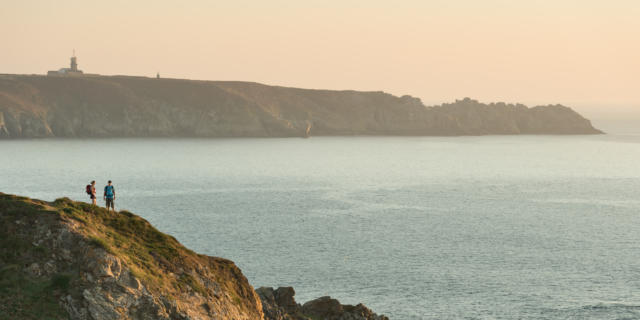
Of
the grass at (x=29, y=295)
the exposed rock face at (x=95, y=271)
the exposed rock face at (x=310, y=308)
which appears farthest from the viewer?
the exposed rock face at (x=310, y=308)

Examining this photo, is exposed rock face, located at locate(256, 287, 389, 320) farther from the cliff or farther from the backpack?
the backpack

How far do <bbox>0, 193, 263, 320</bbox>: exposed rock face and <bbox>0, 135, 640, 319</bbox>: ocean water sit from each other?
2191 cm

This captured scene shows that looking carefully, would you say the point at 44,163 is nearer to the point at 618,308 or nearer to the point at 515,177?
the point at 515,177

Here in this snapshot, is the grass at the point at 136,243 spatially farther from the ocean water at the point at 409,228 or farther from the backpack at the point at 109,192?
the ocean water at the point at 409,228

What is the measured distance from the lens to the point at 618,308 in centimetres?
5647

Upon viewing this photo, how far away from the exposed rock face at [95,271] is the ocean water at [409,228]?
863 inches

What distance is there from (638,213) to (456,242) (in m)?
42.7

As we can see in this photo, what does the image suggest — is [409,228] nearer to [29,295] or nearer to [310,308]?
[310,308]

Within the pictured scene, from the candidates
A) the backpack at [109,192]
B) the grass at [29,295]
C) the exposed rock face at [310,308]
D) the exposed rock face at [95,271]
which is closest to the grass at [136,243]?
the exposed rock face at [95,271]

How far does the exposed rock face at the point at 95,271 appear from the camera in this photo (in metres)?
31.6

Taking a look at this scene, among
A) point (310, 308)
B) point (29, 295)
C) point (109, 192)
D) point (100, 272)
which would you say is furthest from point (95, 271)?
point (310, 308)

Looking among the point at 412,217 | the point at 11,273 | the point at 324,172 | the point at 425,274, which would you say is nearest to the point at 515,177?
the point at 324,172

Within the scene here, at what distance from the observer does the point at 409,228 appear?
94.4 meters

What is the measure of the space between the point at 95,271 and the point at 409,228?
65330 millimetres
